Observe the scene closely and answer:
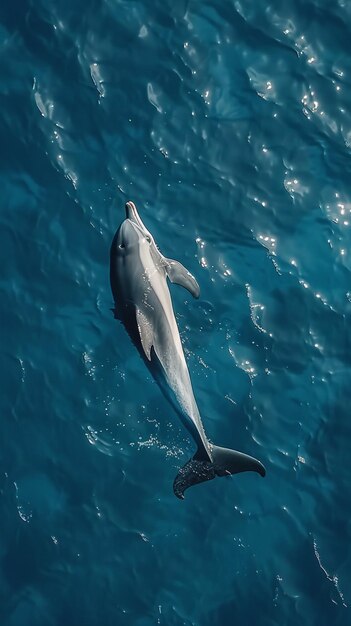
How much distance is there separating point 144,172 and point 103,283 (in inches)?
77.6

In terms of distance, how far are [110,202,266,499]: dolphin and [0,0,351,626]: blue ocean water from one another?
3.36 metres

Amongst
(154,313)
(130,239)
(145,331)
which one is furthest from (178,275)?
(145,331)

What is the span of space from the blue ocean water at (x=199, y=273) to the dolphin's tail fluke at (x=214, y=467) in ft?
11.0

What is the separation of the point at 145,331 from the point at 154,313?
1.08ft

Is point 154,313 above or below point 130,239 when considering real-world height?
below

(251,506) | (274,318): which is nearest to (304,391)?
(274,318)

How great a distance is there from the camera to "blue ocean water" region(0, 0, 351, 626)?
36.2 ft

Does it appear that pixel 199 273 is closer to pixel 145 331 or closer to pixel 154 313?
pixel 154 313

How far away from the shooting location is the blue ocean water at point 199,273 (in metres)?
11.0

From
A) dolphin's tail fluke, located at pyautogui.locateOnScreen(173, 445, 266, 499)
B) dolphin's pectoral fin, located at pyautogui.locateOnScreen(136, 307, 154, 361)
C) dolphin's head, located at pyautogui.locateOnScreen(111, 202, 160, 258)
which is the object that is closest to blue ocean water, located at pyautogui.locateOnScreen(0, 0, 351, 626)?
dolphin's tail fluke, located at pyautogui.locateOnScreen(173, 445, 266, 499)

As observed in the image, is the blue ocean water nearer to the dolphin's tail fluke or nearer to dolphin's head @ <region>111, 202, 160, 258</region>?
the dolphin's tail fluke

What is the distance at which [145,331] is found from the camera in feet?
24.0

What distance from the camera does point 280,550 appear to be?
1234 centimetres

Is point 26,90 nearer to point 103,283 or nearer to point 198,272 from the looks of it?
point 103,283
